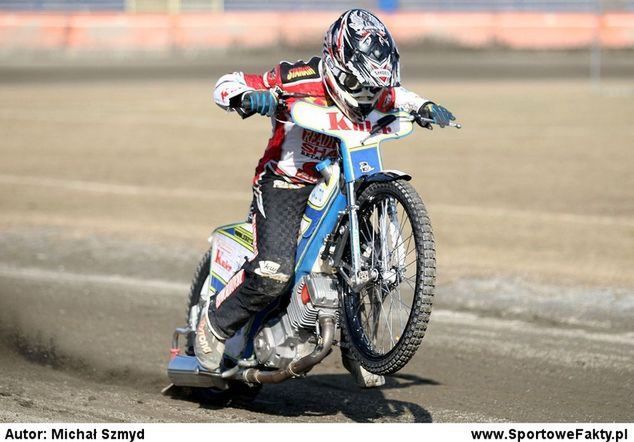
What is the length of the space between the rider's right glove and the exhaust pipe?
115 centimetres

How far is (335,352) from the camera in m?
8.47

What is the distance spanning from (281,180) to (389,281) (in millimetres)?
974

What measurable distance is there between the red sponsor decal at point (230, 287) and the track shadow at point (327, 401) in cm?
76

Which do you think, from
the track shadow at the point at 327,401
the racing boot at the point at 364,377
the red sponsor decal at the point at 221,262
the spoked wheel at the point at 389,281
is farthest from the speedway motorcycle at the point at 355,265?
the track shadow at the point at 327,401

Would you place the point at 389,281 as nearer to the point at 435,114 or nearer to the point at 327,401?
the point at 435,114

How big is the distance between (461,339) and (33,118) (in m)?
15.6

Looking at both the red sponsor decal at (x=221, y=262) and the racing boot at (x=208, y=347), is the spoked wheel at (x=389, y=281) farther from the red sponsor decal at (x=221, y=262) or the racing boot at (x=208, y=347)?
the red sponsor decal at (x=221, y=262)

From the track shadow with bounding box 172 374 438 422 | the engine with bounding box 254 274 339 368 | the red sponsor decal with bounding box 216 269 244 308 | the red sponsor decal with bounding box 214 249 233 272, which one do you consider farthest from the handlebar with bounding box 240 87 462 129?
the track shadow with bounding box 172 374 438 422

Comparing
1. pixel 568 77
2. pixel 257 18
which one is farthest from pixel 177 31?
pixel 568 77

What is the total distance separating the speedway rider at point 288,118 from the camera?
5875 mm

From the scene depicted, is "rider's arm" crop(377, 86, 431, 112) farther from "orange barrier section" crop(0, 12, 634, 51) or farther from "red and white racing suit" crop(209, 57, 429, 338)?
"orange barrier section" crop(0, 12, 634, 51)

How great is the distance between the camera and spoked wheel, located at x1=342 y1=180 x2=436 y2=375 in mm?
5562

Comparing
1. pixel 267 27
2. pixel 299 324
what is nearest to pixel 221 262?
pixel 299 324

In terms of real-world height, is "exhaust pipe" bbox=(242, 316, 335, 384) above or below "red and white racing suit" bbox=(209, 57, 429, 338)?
below
